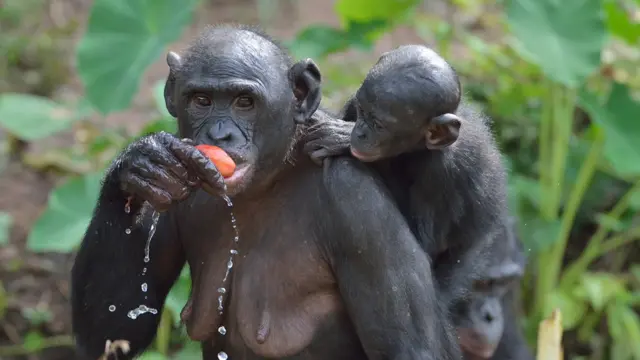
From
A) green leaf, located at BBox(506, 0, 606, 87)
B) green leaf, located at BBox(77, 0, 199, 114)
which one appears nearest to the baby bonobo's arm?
green leaf, located at BBox(506, 0, 606, 87)

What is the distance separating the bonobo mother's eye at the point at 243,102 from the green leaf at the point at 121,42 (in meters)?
2.16

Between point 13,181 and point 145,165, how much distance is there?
14.5 feet

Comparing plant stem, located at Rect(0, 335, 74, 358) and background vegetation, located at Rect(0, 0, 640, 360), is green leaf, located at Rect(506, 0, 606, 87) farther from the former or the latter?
plant stem, located at Rect(0, 335, 74, 358)

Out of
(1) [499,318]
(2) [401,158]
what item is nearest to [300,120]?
(2) [401,158]

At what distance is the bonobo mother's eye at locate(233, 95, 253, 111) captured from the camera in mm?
3305

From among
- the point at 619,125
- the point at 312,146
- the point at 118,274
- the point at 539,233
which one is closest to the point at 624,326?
the point at 539,233

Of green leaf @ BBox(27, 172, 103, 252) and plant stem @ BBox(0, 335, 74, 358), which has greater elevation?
green leaf @ BBox(27, 172, 103, 252)

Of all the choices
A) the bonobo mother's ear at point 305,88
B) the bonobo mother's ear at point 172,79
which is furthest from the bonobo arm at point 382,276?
the bonobo mother's ear at point 172,79

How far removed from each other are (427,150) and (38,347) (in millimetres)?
3460

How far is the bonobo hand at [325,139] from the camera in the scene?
11.6 ft

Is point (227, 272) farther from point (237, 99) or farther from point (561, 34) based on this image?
point (561, 34)

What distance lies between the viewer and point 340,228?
11.3 feet

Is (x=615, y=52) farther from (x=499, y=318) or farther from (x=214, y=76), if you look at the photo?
(x=214, y=76)

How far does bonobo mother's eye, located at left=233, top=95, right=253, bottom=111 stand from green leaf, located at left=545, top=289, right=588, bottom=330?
310cm
